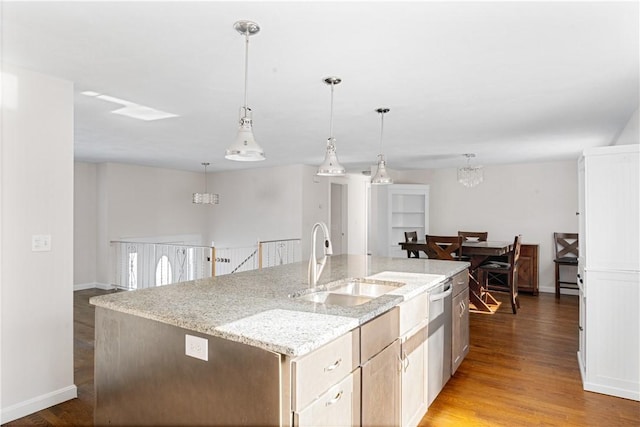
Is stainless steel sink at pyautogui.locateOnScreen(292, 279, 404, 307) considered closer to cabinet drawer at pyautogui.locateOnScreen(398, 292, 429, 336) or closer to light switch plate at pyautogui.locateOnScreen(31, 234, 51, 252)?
cabinet drawer at pyautogui.locateOnScreen(398, 292, 429, 336)

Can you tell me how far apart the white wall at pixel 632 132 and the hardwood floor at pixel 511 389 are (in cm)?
196

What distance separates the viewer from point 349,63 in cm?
238

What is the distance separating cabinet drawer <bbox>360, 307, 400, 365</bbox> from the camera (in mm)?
1693

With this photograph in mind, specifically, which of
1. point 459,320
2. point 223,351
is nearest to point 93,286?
point 459,320

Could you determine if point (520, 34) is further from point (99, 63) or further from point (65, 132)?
point (65, 132)

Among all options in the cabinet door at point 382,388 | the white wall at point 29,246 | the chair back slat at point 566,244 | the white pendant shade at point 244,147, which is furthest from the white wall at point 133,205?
the chair back slat at point 566,244

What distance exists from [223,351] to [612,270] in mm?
2735

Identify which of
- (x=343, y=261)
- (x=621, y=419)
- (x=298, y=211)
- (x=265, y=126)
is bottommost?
(x=621, y=419)

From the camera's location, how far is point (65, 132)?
2715mm

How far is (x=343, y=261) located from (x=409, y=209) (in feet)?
14.2

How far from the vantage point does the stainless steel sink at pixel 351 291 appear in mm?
2402

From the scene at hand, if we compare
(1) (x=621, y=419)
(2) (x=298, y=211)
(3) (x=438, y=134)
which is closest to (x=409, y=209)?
(2) (x=298, y=211)

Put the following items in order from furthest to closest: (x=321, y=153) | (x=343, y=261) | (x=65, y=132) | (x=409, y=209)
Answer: (x=409, y=209)
(x=321, y=153)
(x=343, y=261)
(x=65, y=132)

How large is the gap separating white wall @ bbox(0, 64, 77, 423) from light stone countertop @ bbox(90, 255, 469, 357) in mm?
984
